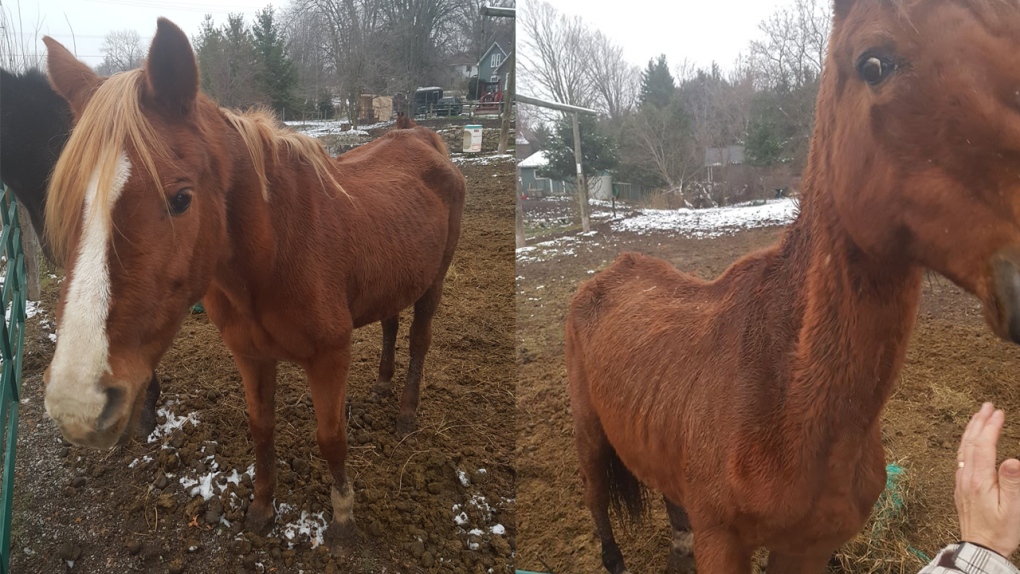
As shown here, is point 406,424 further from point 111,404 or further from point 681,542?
point 111,404

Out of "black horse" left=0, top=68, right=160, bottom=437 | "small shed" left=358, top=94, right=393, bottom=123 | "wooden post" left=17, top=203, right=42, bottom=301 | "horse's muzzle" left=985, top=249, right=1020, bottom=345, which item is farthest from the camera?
"small shed" left=358, top=94, right=393, bottom=123

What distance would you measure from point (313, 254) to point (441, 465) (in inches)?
47.0

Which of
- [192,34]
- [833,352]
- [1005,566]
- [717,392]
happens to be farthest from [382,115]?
[1005,566]

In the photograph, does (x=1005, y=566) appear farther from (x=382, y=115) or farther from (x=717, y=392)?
(x=382, y=115)

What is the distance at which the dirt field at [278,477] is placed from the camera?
174 cm

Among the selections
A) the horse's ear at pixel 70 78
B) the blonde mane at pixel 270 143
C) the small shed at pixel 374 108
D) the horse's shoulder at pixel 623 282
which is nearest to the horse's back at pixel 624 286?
the horse's shoulder at pixel 623 282

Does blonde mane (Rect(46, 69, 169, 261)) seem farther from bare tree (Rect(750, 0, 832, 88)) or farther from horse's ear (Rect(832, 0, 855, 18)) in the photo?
bare tree (Rect(750, 0, 832, 88))

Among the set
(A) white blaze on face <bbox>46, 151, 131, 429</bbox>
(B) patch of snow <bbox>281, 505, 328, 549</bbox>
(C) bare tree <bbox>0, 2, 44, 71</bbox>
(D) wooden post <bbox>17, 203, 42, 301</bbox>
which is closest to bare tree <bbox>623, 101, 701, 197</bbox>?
(A) white blaze on face <bbox>46, 151, 131, 429</bbox>

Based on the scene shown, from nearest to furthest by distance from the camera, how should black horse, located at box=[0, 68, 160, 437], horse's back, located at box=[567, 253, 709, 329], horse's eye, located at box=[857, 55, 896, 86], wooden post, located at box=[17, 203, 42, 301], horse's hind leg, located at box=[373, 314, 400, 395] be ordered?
1. horse's eye, located at box=[857, 55, 896, 86]
2. black horse, located at box=[0, 68, 160, 437]
3. horse's back, located at box=[567, 253, 709, 329]
4. wooden post, located at box=[17, 203, 42, 301]
5. horse's hind leg, located at box=[373, 314, 400, 395]

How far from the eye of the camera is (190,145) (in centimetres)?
128

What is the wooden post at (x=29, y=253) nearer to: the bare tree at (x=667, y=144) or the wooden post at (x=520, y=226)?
the wooden post at (x=520, y=226)

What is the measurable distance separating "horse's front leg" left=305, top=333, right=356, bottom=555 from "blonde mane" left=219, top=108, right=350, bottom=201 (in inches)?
24.8

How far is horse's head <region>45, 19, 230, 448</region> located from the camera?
3.41 ft

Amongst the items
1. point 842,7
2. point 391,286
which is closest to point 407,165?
point 391,286
